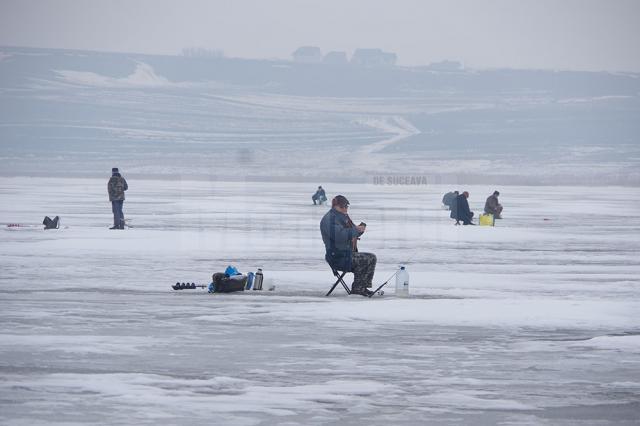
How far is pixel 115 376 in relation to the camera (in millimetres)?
11633

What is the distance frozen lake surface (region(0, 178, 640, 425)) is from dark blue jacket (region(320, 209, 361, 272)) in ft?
1.88

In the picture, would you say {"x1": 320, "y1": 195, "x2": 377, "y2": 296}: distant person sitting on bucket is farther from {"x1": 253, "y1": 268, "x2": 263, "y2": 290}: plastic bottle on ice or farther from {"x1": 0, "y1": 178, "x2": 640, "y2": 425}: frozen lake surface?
{"x1": 253, "y1": 268, "x2": 263, "y2": 290}: plastic bottle on ice

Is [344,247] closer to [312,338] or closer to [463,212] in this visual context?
[312,338]

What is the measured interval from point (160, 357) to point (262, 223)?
2516 cm

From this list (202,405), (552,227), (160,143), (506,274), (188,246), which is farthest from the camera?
(160,143)

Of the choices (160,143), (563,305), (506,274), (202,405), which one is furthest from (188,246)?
(160,143)

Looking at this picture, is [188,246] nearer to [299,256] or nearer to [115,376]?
[299,256]

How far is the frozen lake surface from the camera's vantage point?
10461 millimetres

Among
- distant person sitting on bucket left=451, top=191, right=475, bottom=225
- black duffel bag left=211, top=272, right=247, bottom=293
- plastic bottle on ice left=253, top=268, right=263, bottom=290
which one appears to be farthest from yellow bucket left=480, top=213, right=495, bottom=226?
black duffel bag left=211, top=272, right=247, bottom=293

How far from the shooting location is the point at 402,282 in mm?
18578

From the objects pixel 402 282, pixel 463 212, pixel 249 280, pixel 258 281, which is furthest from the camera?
pixel 463 212

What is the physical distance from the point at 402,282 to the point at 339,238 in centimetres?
103

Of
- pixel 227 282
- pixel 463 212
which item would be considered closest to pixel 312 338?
pixel 227 282

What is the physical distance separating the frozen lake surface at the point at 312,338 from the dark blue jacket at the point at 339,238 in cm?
57
